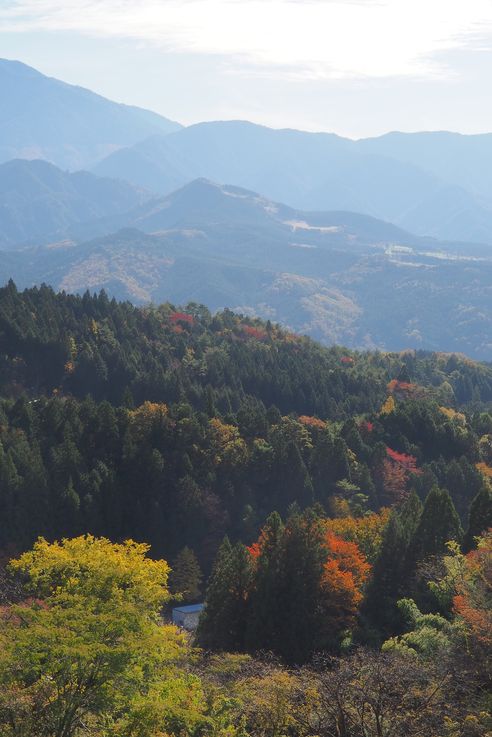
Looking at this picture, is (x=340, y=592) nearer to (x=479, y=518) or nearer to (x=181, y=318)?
(x=479, y=518)

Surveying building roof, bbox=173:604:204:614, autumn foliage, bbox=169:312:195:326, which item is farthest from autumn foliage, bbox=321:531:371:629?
autumn foliage, bbox=169:312:195:326

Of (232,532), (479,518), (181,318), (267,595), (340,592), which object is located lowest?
(232,532)

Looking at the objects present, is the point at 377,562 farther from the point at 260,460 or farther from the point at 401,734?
the point at 260,460

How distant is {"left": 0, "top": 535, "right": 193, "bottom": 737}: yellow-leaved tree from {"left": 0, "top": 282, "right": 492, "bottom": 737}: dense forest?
75mm

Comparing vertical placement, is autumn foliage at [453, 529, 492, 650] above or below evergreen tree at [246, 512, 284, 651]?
above

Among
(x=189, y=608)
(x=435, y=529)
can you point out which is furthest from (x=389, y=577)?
(x=189, y=608)

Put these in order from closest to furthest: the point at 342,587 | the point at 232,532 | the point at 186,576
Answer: the point at 342,587, the point at 186,576, the point at 232,532

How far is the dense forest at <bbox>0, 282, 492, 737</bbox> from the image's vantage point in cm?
2323

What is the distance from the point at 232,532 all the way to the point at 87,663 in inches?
1936

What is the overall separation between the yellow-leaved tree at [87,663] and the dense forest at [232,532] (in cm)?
8

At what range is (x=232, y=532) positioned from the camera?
233 feet

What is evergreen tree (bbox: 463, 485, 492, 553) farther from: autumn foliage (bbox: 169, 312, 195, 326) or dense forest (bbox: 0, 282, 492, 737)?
autumn foliage (bbox: 169, 312, 195, 326)

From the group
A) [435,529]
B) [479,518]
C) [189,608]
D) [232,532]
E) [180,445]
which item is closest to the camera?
[479,518]

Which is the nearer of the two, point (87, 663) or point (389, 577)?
point (87, 663)
